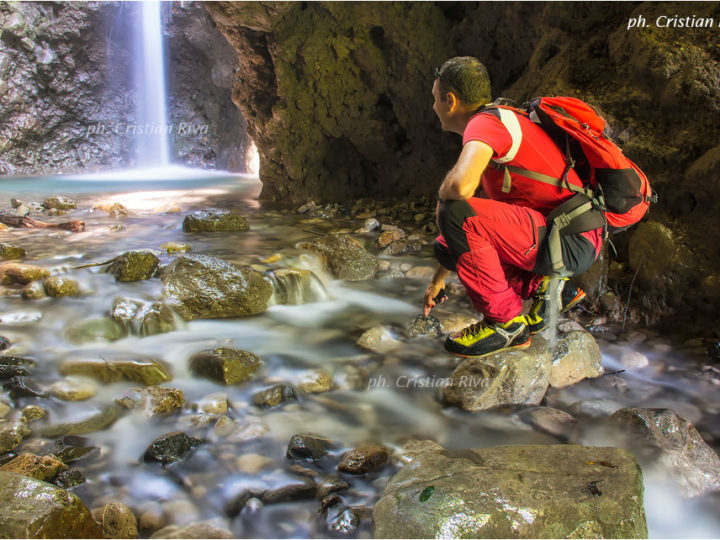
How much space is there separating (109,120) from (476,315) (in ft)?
55.2

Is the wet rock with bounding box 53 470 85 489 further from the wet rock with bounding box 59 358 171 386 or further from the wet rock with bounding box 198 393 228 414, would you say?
the wet rock with bounding box 59 358 171 386

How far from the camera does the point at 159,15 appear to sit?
16.8 metres

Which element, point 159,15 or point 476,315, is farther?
point 159,15

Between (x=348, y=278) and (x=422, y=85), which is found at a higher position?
(x=422, y=85)

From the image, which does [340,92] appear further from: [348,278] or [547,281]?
[547,281]

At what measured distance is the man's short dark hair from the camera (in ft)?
8.10

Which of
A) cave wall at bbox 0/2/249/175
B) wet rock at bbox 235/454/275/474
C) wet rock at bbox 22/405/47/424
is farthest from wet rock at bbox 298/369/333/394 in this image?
cave wall at bbox 0/2/249/175

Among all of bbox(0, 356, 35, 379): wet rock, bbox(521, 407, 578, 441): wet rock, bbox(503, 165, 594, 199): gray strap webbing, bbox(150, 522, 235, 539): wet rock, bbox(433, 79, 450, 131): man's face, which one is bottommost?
bbox(150, 522, 235, 539): wet rock

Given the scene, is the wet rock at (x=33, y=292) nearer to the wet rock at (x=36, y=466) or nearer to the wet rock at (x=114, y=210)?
the wet rock at (x=36, y=466)

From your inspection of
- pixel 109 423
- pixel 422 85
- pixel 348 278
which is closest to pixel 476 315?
pixel 348 278

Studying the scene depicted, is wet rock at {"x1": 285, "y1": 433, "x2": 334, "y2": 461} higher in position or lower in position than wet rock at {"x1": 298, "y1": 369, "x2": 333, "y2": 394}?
lower

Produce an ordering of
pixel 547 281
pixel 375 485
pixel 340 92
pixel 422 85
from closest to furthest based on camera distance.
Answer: pixel 375 485, pixel 547 281, pixel 422 85, pixel 340 92

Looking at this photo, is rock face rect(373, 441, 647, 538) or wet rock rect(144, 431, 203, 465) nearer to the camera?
rock face rect(373, 441, 647, 538)

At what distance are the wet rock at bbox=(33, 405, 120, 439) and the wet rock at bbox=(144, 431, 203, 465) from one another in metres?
→ 0.45
